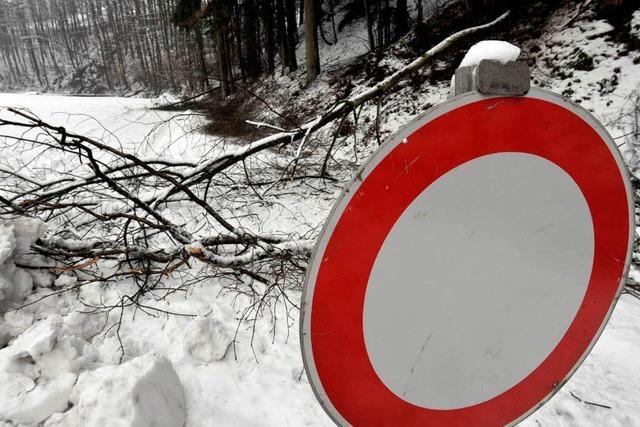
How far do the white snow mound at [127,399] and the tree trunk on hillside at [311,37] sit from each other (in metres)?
13.1

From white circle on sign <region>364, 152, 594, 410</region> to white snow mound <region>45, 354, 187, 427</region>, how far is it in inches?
45.9

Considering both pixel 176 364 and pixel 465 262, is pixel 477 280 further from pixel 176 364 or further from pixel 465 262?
pixel 176 364

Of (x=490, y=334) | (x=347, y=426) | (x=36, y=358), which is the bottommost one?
(x=36, y=358)

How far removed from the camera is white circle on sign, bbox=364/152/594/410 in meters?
0.63

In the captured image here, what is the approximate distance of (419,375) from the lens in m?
0.69

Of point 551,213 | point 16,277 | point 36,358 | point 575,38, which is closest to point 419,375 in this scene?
point 551,213

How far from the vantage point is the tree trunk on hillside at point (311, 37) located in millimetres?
12008

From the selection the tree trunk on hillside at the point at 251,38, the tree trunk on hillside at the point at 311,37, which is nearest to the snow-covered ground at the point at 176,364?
the tree trunk on hillside at the point at 311,37

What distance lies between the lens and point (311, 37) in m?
12.7

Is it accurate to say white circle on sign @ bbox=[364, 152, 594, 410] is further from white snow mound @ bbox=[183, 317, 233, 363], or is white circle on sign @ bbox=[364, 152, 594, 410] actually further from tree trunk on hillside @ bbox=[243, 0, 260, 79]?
tree trunk on hillside @ bbox=[243, 0, 260, 79]

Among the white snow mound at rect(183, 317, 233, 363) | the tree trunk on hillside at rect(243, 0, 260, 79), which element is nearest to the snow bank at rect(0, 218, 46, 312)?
the white snow mound at rect(183, 317, 233, 363)

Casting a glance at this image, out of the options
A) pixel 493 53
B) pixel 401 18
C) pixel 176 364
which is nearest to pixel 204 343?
pixel 176 364

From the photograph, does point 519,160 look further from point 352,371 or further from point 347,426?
point 347,426

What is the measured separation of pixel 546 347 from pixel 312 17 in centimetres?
1360
